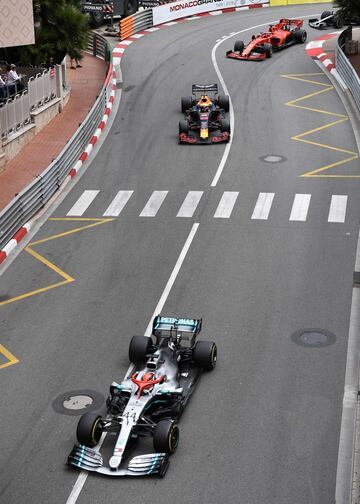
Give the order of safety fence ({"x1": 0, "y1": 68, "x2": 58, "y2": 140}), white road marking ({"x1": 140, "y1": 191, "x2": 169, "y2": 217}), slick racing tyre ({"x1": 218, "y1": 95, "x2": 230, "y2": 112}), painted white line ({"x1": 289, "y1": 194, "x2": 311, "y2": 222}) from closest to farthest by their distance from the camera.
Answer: painted white line ({"x1": 289, "y1": 194, "x2": 311, "y2": 222}) → white road marking ({"x1": 140, "y1": 191, "x2": 169, "y2": 217}) → safety fence ({"x1": 0, "y1": 68, "x2": 58, "y2": 140}) → slick racing tyre ({"x1": 218, "y1": 95, "x2": 230, "y2": 112})

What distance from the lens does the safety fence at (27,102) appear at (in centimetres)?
3284

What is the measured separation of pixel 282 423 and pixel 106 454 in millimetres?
3221

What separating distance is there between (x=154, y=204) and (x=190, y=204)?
107 centimetres

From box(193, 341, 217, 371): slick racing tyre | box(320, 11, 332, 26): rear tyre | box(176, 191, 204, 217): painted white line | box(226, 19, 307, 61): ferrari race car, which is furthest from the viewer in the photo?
box(320, 11, 332, 26): rear tyre

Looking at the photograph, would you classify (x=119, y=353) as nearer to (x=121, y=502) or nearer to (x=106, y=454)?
(x=106, y=454)

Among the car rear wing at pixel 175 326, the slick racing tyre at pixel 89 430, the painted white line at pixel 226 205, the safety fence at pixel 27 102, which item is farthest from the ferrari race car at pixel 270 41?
the slick racing tyre at pixel 89 430

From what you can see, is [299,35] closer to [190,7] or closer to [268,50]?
[268,50]

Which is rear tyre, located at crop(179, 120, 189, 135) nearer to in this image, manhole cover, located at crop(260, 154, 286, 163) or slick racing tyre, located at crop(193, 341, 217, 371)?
manhole cover, located at crop(260, 154, 286, 163)

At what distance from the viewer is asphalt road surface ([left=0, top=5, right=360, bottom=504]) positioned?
52.9 ft

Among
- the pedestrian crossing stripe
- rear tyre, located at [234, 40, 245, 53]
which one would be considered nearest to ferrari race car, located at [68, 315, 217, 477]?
the pedestrian crossing stripe

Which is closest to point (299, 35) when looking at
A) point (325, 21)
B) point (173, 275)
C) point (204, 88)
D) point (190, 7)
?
point (325, 21)

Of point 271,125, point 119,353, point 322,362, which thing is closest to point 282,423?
point 322,362

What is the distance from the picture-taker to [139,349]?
18969 mm

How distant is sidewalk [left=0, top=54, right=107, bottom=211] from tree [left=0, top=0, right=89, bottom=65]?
7.50 feet
